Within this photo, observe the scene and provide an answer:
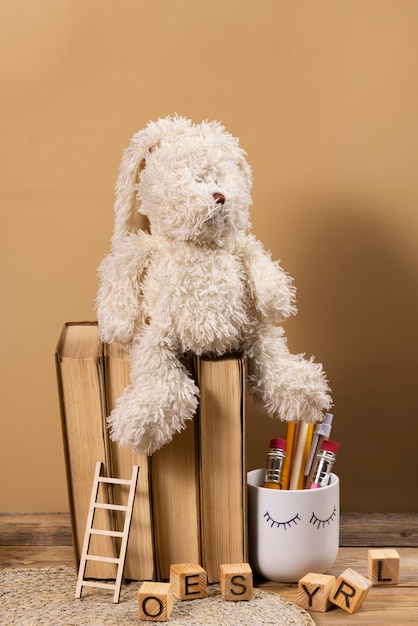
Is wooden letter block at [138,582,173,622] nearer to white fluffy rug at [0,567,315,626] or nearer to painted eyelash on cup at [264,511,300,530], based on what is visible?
white fluffy rug at [0,567,315,626]

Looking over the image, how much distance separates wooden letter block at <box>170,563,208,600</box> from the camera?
1.14 meters

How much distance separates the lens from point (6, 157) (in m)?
1.42

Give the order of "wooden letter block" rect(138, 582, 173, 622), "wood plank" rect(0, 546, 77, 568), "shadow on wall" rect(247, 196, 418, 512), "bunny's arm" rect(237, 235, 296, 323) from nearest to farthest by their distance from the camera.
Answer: "wooden letter block" rect(138, 582, 173, 622)
"bunny's arm" rect(237, 235, 296, 323)
"wood plank" rect(0, 546, 77, 568)
"shadow on wall" rect(247, 196, 418, 512)

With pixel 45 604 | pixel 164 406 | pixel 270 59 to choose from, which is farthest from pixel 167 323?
pixel 270 59

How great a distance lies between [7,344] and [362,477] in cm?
69

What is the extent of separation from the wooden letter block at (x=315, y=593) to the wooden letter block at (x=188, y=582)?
0.45 feet

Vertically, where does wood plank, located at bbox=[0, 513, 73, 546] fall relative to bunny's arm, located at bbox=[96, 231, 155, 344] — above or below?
below

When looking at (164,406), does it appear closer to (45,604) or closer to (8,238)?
(45,604)

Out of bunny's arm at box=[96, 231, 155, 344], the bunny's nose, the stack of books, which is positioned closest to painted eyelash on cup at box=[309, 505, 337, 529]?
the stack of books

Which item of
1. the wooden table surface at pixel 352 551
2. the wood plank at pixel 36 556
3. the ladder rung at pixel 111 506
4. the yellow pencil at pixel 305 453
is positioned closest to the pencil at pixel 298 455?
the yellow pencil at pixel 305 453

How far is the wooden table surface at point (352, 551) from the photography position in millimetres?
1116

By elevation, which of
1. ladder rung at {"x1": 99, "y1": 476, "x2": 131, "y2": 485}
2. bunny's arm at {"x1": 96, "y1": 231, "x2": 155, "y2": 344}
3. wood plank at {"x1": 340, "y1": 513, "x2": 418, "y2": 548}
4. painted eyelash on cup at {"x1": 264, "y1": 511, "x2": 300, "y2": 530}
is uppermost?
bunny's arm at {"x1": 96, "y1": 231, "x2": 155, "y2": 344}

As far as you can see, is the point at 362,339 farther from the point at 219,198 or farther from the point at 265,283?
the point at 219,198

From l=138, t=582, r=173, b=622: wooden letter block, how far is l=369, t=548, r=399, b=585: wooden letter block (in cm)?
32
